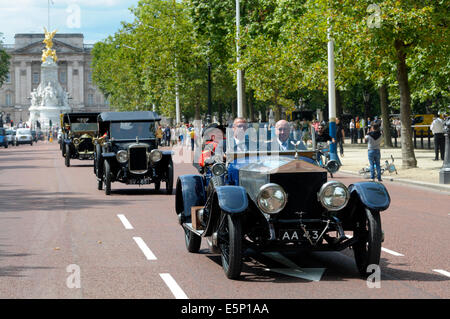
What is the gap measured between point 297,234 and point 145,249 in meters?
3.07

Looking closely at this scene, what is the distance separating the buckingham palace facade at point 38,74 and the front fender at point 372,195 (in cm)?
17008

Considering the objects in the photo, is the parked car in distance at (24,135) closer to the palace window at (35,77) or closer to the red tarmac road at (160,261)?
the red tarmac road at (160,261)

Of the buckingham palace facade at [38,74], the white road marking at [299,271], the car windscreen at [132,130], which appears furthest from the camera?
the buckingham palace facade at [38,74]

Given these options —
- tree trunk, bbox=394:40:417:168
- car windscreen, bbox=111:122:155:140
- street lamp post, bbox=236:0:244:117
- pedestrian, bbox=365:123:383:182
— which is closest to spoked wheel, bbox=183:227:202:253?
car windscreen, bbox=111:122:155:140

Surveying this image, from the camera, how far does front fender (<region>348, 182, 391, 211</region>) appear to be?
8.74 m

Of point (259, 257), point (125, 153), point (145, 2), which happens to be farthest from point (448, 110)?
point (145, 2)

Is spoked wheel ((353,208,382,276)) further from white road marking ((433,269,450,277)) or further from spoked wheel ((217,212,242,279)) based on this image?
spoked wheel ((217,212,242,279))

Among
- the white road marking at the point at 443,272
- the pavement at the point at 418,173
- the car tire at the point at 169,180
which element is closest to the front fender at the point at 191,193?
the white road marking at the point at 443,272

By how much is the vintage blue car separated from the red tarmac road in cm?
36

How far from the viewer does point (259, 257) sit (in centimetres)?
1051

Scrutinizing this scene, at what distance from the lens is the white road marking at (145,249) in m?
10.6

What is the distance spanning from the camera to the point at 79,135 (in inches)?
1532

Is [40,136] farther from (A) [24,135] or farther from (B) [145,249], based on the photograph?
(B) [145,249]

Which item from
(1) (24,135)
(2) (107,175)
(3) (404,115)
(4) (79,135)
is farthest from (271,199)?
(1) (24,135)
